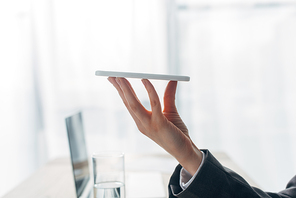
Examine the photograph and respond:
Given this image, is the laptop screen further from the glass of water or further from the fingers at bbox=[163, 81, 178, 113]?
the fingers at bbox=[163, 81, 178, 113]

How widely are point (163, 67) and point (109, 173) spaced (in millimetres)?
1440

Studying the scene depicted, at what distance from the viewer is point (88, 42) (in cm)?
214

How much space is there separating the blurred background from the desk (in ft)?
2.32

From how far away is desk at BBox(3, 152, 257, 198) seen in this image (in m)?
0.98

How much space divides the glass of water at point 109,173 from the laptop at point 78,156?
134 millimetres

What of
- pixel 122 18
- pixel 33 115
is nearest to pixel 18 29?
pixel 33 115

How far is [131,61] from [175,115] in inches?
59.9

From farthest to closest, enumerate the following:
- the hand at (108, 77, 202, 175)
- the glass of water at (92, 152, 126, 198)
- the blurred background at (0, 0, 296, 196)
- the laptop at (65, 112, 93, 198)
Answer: the blurred background at (0, 0, 296, 196)
the laptop at (65, 112, 93, 198)
the glass of water at (92, 152, 126, 198)
the hand at (108, 77, 202, 175)

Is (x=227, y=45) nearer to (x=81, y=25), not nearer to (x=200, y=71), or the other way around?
(x=200, y=71)

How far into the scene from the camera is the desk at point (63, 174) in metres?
0.98

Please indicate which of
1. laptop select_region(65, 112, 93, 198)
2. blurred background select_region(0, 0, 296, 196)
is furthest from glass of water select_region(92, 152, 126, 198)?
blurred background select_region(0, 0, 296, 196)

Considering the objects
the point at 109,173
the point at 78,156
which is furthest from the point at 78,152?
the point at 109,173

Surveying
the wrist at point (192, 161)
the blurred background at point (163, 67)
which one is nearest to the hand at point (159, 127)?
the wrist at point (192, 161)

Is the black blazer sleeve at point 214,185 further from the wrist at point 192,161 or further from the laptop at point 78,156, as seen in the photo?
the laptop at point 78,156
